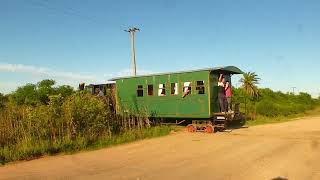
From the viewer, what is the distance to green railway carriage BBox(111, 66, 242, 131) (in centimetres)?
1922

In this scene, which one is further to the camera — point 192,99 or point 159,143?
point 192,99

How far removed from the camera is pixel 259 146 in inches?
539

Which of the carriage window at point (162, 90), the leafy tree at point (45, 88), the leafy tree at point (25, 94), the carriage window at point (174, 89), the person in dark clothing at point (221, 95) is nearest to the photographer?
the person in dark clothing at point (221, 95)

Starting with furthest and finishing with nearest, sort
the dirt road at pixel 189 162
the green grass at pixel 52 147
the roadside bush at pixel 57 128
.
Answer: the roadside bush at pixel 57 128, the green grass at pixel 52 147, the dirt road at pixel 189 162

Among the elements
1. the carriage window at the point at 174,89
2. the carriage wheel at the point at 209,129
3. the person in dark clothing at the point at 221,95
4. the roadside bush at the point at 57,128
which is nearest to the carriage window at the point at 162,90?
the carriage window at the point at 174,89

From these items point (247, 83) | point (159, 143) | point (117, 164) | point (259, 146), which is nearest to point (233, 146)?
point (259, 146)

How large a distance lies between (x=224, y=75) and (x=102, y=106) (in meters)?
7.54

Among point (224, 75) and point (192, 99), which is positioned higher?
point (224, 75)

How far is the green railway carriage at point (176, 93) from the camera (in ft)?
63.1

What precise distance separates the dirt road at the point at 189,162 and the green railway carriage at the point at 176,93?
13.4 feet

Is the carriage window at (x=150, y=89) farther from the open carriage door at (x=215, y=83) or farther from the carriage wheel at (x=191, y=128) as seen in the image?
the open carriage door at (x=215, y=83)

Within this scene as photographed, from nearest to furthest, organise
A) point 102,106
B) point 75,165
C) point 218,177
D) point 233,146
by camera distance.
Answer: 1. point 218,177
2. point 75,165
3. point 233,146
4. point 102,106

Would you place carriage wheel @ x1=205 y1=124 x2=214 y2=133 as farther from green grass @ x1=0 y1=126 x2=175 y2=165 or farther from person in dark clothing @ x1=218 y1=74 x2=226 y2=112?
green grass @ x1=0 y1=126 x2=175 y2=165

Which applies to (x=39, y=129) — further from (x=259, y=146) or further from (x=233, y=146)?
(x=259, y=146)
